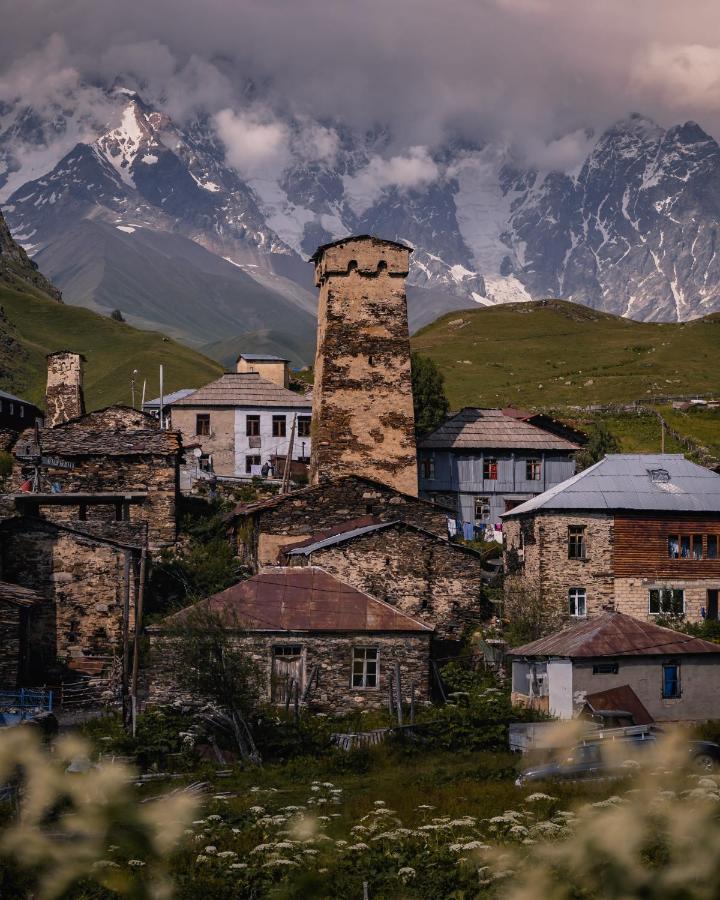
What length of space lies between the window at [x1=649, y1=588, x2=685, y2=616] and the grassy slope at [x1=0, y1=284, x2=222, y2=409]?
268 ft

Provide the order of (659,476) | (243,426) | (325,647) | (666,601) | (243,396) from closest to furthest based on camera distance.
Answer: (325,647)
(666,601)
(659,476)
(243,426)
(243,396)

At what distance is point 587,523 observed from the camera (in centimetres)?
3716

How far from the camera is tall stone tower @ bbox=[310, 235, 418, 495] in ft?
148

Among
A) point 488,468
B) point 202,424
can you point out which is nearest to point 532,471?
point 488,468

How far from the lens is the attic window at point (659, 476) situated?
38688 mm

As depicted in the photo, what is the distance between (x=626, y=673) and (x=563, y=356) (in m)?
94.1

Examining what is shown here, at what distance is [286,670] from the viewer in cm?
2947

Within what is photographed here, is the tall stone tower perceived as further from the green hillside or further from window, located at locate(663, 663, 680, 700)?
the green hillside

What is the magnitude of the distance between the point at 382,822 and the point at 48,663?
1579 centimetres

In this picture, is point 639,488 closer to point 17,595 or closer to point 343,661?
point 343,661

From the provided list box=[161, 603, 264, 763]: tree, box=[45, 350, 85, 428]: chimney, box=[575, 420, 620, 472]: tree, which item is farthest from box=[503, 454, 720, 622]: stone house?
box=[45, 350, 85, 428]: chimney

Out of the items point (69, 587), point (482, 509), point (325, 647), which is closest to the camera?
point (325, 647)

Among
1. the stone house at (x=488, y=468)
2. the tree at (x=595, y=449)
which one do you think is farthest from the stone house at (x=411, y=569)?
the tree at (x=595, y=449)

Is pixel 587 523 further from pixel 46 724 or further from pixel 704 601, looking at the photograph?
pixel 46 724
